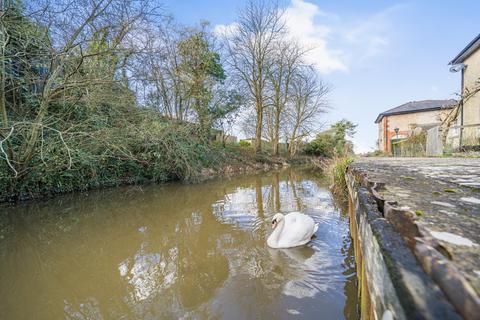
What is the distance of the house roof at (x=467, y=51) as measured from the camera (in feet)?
33.8

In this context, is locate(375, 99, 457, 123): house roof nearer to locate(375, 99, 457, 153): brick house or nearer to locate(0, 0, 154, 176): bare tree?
locate(375, 99, 457, 153): brick house

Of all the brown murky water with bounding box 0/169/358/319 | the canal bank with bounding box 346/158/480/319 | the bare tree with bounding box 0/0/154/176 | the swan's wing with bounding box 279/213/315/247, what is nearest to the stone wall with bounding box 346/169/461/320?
the canal bank with bounding box 346/158/480/319

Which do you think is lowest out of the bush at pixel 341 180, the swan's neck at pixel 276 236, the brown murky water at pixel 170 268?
the brown murky water at pixel 170 268

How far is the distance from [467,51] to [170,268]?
619 inches

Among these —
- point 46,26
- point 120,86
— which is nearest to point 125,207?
point 120,86

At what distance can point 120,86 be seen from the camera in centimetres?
739

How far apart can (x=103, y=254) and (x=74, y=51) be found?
5.04m

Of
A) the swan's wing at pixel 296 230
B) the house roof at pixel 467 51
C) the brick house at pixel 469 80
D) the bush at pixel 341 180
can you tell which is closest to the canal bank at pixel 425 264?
the swan's wing at pixel 296 230

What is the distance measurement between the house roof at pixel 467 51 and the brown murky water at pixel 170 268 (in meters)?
11.5

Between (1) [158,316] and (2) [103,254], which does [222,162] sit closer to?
(2) [103,254]

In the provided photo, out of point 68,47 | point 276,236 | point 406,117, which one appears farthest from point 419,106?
point 68,47

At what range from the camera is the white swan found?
3307 mm

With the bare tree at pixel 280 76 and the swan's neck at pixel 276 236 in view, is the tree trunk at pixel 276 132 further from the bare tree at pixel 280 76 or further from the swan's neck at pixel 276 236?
the swan's neck at pixel 276 236

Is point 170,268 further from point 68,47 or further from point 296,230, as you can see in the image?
point 68,47
